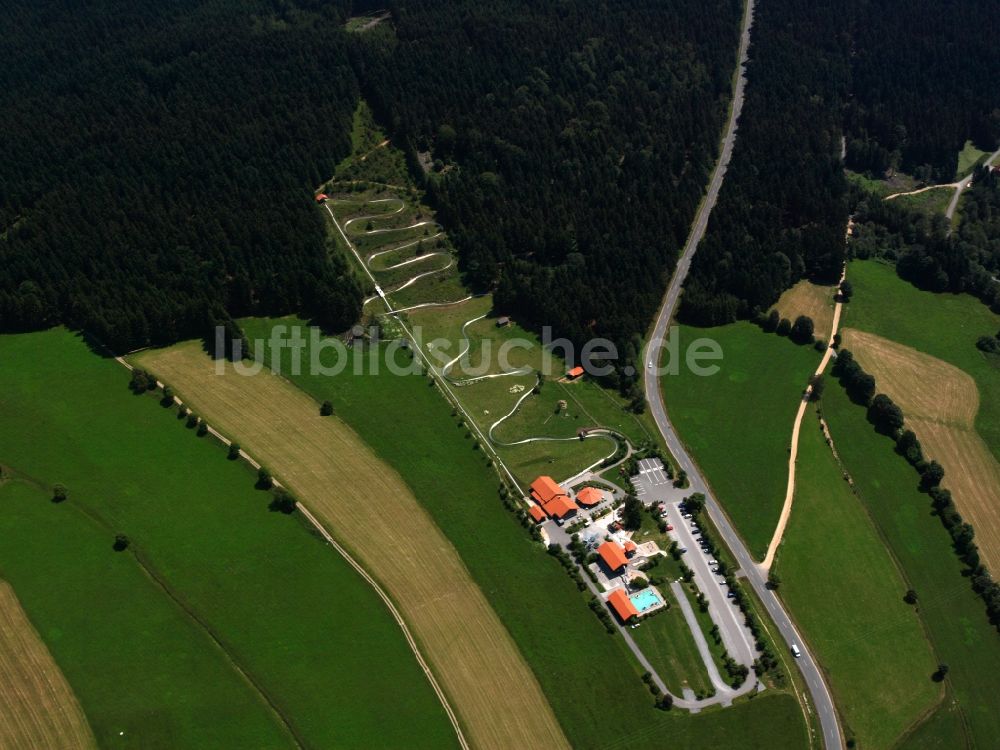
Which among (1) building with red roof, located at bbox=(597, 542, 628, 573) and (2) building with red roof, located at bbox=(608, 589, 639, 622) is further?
(1) building with red roof, located at bbox=(597, 542, 628, 573)

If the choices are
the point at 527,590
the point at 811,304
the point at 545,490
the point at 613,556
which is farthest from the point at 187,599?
the point at 811,304

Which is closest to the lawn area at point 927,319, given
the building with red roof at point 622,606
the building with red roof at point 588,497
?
the building with red roof at point 588,497

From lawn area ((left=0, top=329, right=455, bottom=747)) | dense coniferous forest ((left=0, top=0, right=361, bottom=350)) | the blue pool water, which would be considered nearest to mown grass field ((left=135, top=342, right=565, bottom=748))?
lawn area ((left=0, top=329, right=455, bottom=747))

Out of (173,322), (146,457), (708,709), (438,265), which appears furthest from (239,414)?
(708,709)

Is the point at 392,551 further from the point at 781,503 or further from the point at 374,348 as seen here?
the point at 781,503

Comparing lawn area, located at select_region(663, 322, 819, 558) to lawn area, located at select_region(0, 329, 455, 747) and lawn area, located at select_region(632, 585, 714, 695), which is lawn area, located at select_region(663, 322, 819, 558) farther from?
lawn area, located at select_region(0, 329, 455, 747)

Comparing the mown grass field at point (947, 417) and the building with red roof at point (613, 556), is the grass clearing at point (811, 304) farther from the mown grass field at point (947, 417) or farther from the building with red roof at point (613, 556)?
the building with red roof at point (613, 556)

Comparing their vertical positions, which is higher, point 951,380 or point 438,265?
point 438,265
